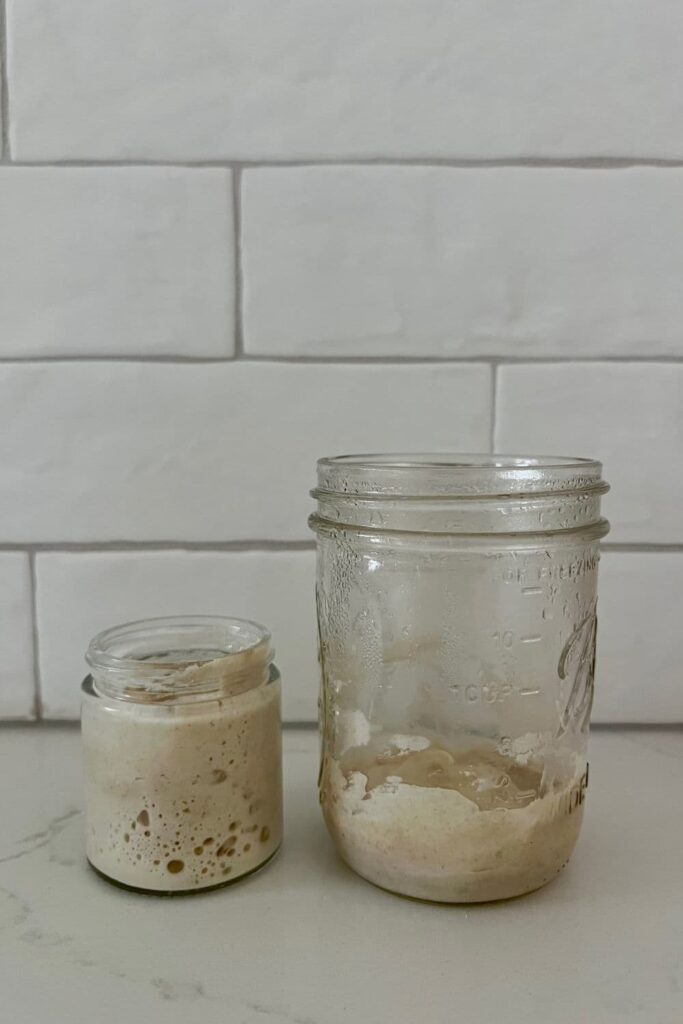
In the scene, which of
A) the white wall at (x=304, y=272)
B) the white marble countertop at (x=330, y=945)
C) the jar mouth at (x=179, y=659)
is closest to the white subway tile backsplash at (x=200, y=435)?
the white wall at (x=304, y=272)

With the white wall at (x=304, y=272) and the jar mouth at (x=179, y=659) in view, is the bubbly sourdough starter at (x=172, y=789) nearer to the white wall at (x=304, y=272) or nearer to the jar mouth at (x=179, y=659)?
the jar mouth at (x=179, y=659)

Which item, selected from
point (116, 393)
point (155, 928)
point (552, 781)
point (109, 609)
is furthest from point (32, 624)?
point (552, 781)

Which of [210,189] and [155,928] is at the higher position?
[210,189]

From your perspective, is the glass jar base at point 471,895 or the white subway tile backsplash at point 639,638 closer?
the glass jar base at point 471,895

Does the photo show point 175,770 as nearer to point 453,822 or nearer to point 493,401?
point 453,822

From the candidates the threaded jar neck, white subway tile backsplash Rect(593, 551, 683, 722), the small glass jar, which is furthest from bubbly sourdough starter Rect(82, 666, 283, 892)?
white subway tile backsplash Rect(593, 551, 683, 722)

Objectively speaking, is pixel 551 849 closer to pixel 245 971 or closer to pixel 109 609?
pixel 245 971
